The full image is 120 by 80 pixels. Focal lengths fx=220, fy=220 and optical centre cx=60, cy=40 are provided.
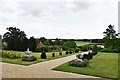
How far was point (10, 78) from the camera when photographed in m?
12.6

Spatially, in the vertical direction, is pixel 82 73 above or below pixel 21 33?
below

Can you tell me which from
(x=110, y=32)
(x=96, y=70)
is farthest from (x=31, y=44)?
(x=110, y=32)

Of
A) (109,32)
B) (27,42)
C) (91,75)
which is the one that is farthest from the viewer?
A: (109,32)

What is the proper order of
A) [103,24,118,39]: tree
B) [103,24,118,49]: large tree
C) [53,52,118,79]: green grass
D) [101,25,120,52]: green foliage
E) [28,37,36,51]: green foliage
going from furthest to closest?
[103,24,118,39]: tree
[103,24,118,49]: large tree
[101,25,120,52]: green foliage
[28,37,36,51]: green foliage
[53,52,118,79]: green grass

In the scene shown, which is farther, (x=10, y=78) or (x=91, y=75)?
(x=91, y=75)

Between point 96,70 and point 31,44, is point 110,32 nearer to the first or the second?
point 31,44

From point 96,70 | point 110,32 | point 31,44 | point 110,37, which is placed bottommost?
point 96,70

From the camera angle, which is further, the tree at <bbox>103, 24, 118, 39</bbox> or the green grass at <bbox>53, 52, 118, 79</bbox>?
the tree at <bbox>103, 24, 118, 39</bbox>

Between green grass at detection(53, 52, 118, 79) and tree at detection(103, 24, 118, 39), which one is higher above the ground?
tree at detection(103, 24, 118, 39)

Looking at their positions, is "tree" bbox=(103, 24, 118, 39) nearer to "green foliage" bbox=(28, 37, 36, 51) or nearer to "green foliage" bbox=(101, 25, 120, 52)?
"green foliage" bbox=(101, 25, 120, 52)

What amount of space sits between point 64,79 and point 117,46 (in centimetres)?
4129

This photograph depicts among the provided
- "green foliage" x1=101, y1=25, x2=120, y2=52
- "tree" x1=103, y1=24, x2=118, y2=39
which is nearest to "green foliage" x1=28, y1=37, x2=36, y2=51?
"green foliage" x1=101, y1=25, x2=120, y2=52

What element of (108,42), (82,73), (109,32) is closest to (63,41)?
(108,42)

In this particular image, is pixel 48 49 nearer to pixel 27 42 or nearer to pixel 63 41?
pixel 27 42
